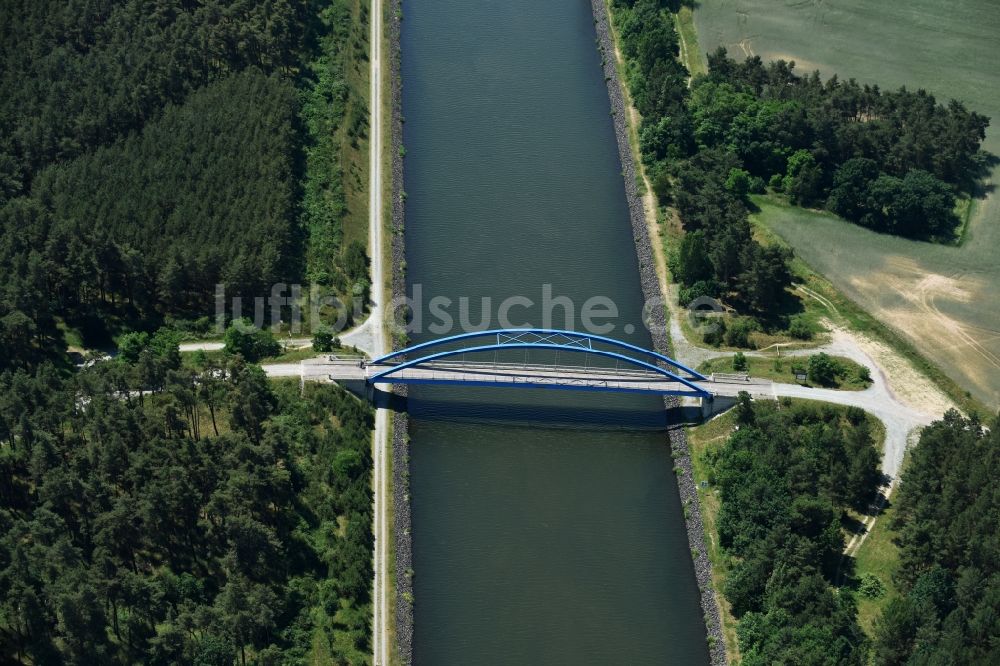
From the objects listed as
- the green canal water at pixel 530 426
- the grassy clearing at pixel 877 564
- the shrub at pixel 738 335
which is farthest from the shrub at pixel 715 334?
the grassy clearing at pixel 877 564

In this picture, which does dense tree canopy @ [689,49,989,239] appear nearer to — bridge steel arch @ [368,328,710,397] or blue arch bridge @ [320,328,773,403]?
blue arch bridge @ [320,328,773,403]

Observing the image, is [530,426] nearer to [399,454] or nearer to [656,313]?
[399,454]

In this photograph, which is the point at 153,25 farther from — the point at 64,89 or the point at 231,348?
the point at 231,348

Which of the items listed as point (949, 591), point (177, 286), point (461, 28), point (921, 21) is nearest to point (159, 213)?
point (177, 286)

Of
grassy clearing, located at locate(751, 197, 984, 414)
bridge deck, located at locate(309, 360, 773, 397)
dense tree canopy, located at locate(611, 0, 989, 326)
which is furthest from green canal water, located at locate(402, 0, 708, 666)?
grassy clearing, located at locate(751, 197, 984, 414)

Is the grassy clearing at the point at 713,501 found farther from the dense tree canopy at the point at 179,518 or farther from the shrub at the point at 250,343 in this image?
the shrub at the point at 250,343
